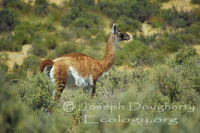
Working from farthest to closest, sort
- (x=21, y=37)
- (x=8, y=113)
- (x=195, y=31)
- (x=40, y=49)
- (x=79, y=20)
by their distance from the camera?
(x=79, y=20) < (x=21, y=37) < (x=195, y=31) < (x=40, y=49) < (x=8, y=113)

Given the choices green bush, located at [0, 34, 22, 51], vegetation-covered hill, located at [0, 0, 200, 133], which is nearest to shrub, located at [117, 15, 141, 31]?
vegetation-covered hill, located at [0, 0, 200, 133]

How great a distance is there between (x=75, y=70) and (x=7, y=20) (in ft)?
46.4

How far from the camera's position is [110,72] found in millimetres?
7230

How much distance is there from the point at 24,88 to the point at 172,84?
3.22 meters

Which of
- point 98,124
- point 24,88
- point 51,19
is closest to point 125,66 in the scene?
point 24,88

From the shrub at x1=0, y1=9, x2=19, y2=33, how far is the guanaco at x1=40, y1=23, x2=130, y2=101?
41.4 ft

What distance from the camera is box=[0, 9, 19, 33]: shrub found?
57.0 feet

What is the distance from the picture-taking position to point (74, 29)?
1744cm

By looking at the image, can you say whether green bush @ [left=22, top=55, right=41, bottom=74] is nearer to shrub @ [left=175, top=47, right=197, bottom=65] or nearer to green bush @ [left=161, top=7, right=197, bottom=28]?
shrub @ [left=175, top=47, right=197, bottom=65]

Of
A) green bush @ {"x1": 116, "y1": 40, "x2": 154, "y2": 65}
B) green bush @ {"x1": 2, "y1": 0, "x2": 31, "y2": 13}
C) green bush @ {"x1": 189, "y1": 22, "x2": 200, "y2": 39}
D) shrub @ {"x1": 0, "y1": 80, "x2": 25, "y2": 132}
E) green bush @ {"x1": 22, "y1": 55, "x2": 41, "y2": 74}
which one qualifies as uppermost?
green bush @ {"x1": 2, "y1": 0, "x2": 31, "y2": 13}

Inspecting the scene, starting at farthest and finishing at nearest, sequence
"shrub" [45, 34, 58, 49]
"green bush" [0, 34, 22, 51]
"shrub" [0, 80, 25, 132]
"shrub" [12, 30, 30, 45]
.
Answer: "shrub" [12, 30, 30, 45] < "shrub" [45, 34, 58, 49] < "green bush" [0, 34, 22, 51] < "shrub" [0, 80, 25, 132]

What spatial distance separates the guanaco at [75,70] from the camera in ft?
18.6

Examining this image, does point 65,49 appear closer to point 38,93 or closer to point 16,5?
point 38,93

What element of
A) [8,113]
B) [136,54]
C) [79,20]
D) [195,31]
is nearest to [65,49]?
[136,54]
